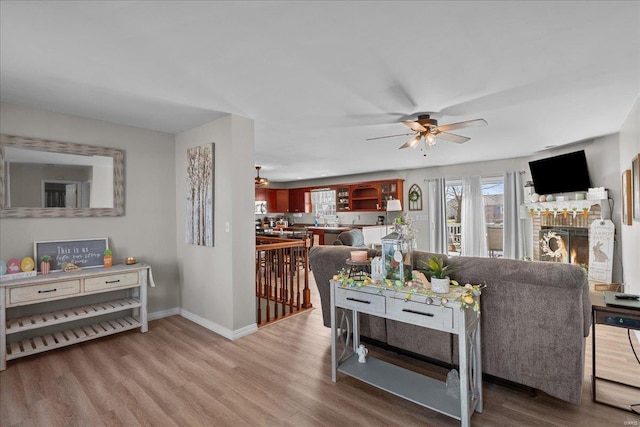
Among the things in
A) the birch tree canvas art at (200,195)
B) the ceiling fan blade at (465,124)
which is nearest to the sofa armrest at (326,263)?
the birch tree canvas art at (200,195)

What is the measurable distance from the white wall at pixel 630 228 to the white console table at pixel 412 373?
7.97 feet

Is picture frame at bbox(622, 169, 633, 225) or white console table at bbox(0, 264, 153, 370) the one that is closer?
white console table at bbox(0, 264, 153, 370)

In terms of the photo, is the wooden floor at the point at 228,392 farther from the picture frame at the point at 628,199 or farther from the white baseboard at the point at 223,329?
the picture frame at the point at 628,199

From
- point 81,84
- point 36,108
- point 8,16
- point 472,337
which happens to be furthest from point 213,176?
point 472,337

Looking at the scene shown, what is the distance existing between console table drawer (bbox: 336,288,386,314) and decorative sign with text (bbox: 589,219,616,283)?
3.94 m

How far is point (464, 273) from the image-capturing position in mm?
2238

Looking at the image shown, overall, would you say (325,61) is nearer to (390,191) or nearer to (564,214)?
(564,214)

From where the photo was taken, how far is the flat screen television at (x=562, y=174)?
14.9ft

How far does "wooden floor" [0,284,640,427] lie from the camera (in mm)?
1981

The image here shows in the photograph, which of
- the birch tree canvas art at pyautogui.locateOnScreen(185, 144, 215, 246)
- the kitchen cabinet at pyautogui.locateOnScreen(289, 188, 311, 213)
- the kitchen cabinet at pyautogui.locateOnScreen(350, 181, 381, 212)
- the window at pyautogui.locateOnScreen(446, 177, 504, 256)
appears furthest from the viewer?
the kitchen cabinet at pyautogui.locateOnScreen(289, 188, 311, 213)

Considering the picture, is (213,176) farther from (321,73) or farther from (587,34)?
(587,34)

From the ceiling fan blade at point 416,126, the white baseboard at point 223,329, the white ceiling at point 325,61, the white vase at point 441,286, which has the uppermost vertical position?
the white ceiling at point 325,61

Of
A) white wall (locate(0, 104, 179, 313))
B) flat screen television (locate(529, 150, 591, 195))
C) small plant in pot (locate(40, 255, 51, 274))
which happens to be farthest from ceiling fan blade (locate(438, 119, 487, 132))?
small plant in pot (locate(40, 255, 51, 274))

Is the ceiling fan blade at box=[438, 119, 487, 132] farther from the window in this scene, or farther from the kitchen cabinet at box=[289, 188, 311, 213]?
the kitchen cabinet at box=[289, 188, 311, 213]
